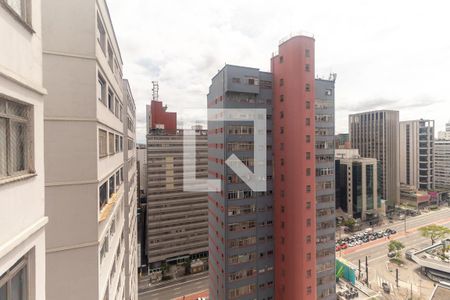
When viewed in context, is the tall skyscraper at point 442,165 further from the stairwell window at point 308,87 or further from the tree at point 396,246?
the stairwell window at point 308,87

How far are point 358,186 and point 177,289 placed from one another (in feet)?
220

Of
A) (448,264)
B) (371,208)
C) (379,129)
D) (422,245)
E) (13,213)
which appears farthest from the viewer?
(379,129)

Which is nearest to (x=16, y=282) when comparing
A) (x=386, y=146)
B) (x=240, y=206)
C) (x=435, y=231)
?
(x=240, y=206)

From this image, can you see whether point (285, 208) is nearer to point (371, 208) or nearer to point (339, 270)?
point (339, 270)

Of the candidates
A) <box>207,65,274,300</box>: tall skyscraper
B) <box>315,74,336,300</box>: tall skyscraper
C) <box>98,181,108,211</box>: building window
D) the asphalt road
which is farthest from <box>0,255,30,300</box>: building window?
the asphalt road

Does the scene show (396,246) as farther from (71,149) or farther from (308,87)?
(71,149)

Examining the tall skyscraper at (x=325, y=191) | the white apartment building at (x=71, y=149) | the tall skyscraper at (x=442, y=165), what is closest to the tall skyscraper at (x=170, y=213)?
the tall skyscraper at (x=325, y=191)

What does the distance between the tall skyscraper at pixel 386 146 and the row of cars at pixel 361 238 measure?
26.0m

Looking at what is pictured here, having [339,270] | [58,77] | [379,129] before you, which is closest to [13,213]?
[58,77]

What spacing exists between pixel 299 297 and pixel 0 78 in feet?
107

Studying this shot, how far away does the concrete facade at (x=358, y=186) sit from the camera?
7475cm

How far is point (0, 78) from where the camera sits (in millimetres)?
3771

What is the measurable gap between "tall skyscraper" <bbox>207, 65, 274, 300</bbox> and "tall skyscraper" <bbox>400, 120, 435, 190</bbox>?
100 m

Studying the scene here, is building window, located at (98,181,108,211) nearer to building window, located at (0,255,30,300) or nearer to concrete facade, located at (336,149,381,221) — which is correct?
building window, located at (0,255,30,300)
